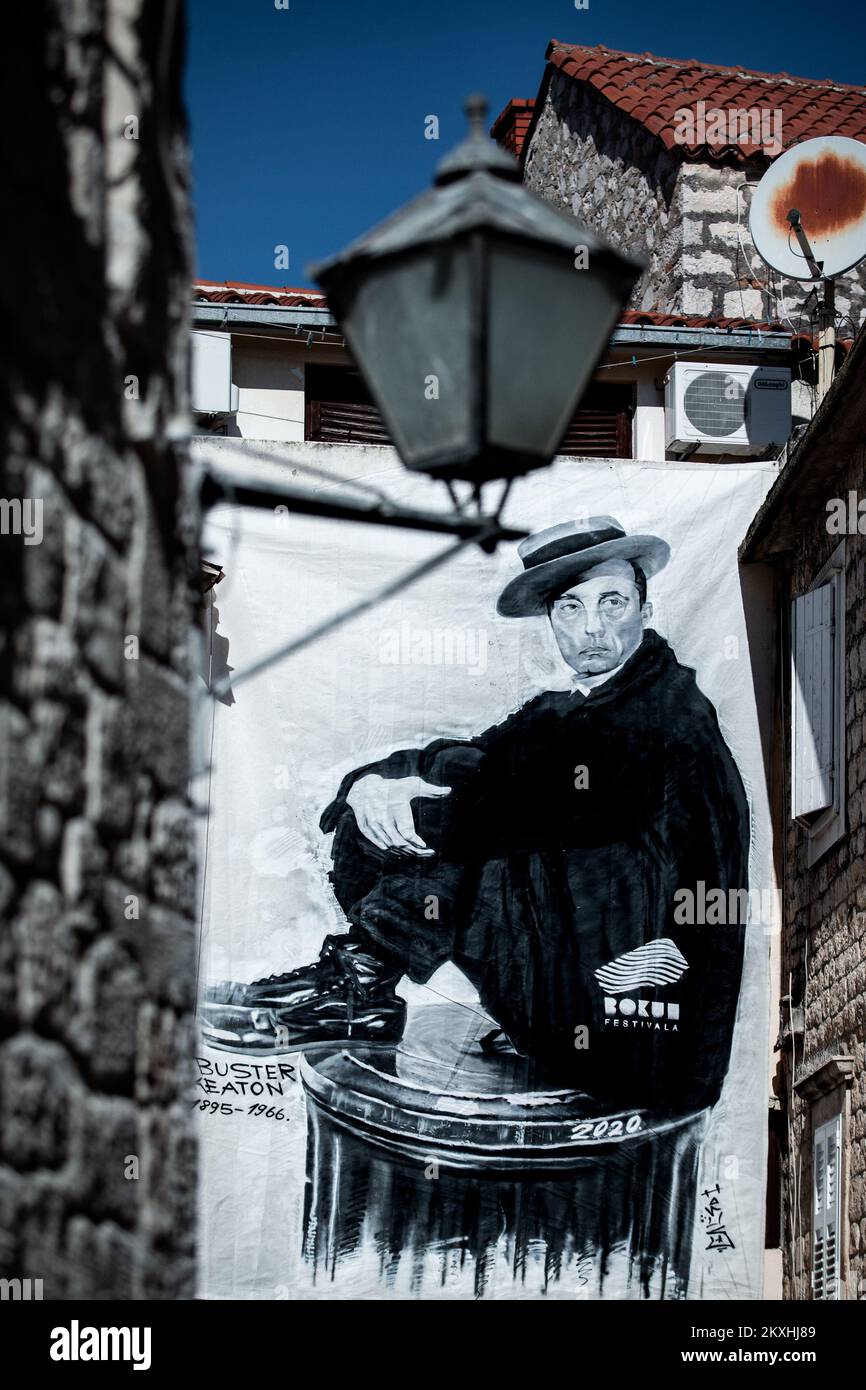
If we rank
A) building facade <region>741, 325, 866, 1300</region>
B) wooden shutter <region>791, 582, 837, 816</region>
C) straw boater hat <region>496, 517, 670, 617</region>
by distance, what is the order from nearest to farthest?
building facade <region>741, 325, 866, 1300</region>
wooden shutter <region>791, 582, 837, 816</region>
straw boater hat <region>496, 517, 670, 617</region>

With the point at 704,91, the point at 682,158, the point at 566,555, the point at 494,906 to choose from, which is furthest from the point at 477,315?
the point at 704,91

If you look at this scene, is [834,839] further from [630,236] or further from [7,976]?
[7,976]

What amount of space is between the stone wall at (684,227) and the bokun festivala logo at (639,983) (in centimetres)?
541

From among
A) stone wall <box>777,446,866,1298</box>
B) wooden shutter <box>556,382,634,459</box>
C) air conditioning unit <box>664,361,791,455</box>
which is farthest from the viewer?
wooden shutter <box>556,382,634,459</box>

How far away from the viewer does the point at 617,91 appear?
16.1m

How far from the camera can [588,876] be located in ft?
36.8

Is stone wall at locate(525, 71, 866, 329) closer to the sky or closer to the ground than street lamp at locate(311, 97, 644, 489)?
closer to the sky

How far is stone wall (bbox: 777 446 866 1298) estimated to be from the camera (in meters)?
9.51

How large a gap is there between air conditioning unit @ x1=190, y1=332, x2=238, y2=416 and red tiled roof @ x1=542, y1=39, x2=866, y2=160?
4.90 meters

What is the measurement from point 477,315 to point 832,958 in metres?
7.87

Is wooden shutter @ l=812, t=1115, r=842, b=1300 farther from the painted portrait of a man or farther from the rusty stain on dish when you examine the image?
the rusty stain on dish

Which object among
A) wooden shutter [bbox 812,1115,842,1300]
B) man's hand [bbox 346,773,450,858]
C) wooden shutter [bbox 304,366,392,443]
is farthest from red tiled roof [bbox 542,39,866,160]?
wooden shutter [bbox 812,1115,842,1300]

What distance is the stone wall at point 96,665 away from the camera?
6.57ft

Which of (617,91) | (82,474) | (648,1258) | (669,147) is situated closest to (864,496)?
(648,1258)
